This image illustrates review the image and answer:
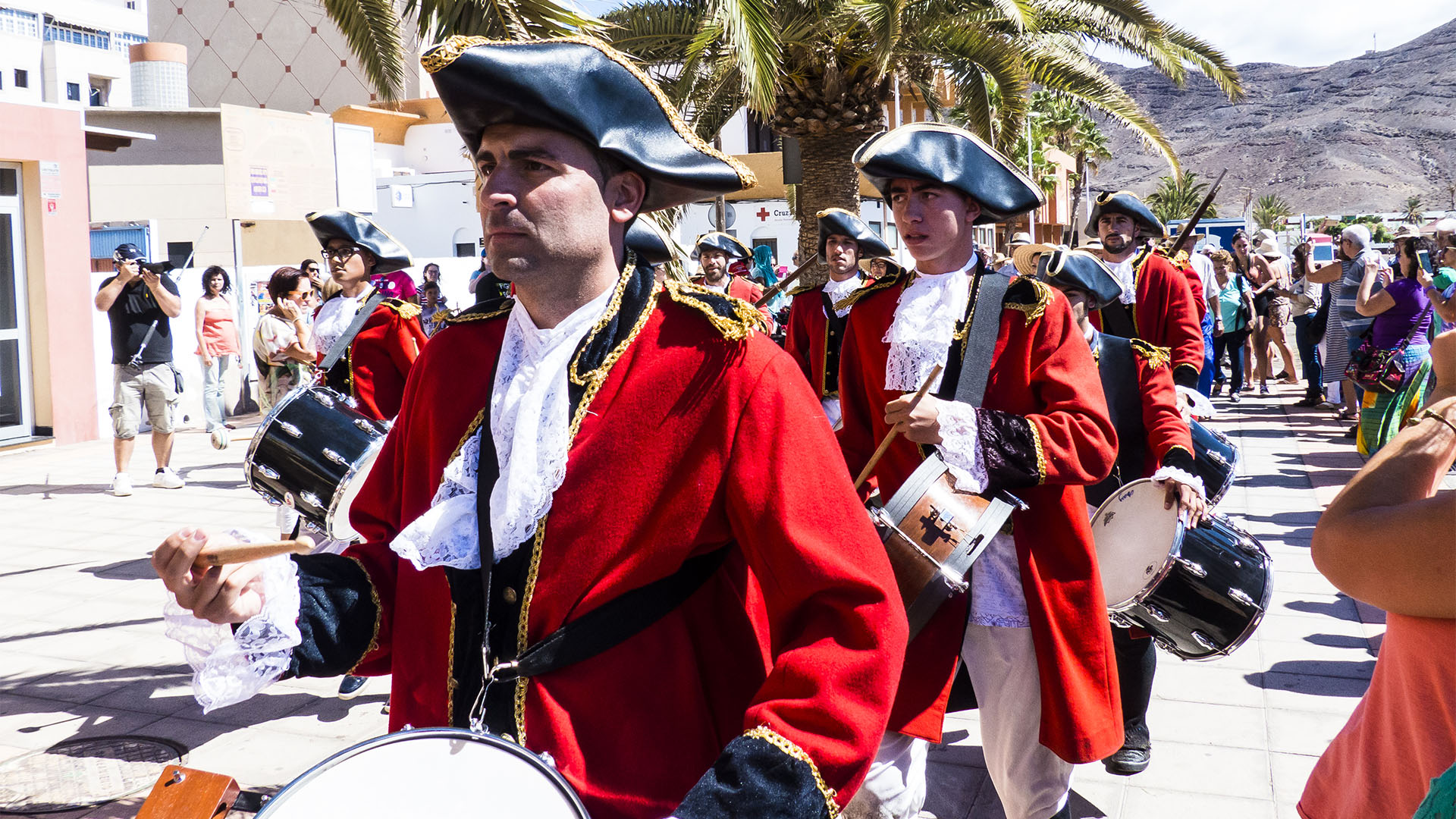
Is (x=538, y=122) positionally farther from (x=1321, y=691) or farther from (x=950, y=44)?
(x=950, y=44)

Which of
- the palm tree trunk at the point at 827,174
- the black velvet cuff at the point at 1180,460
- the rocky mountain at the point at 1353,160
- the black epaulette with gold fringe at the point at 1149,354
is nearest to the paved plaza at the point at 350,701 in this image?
the black velvet cuff at the point at 1180,460

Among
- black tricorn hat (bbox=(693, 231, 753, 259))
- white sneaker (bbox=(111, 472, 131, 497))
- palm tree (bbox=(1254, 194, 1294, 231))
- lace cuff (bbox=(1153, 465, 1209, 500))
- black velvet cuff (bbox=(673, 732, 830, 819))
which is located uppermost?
palm tree (bbox=(1254, 194, 1294, 231))

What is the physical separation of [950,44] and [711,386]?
11.3 meters

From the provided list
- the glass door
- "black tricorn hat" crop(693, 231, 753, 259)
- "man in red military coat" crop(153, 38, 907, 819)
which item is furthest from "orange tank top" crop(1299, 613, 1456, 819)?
the glass door

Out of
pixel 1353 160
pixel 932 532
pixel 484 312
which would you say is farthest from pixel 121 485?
pixel 1353 160

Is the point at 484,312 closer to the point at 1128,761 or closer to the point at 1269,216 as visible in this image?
the point at 1128,761

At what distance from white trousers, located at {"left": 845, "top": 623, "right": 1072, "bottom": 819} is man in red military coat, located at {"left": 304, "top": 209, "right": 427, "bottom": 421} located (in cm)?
302

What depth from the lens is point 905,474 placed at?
3.33m

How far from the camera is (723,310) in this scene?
191 cm

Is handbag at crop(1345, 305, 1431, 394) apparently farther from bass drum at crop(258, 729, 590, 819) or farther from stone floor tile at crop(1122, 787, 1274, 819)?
bass drum at crop(258, 729, 590, 819)

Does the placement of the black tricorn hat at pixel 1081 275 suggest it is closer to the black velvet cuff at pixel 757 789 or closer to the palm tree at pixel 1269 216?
the black velvet cuff at pixel 757 789

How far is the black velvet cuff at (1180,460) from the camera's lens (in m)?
3.89

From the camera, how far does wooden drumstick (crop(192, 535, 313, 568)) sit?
1616 millimetres

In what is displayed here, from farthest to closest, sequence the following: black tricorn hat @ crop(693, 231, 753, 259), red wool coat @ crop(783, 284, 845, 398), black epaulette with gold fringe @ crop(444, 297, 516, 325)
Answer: black tricorn hat @ crop(693, 231, 753, 259) < red wool coat @ crop(783, 284, 845, 398) < black epaulette with gold fringe @ crop(444, 297, 516, 325)
